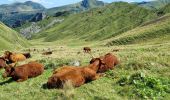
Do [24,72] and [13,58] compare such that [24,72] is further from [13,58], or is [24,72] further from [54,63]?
[13,58]

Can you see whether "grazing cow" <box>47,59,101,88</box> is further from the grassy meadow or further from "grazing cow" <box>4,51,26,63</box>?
"grazing cow" <box>4,51,26,63</box>

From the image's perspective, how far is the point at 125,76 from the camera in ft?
69.7

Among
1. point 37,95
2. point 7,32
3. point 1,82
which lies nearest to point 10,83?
point 1,82

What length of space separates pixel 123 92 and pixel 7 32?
105m

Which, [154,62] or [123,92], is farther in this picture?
[154,62]

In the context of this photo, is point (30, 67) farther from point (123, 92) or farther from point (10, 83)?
point (123, 92)

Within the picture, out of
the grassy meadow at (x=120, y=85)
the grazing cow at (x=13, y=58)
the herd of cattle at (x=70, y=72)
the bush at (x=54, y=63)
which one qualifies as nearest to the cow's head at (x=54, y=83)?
the herd of cattle at (x=70, y=72)

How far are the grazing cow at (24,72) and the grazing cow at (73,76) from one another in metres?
3.22

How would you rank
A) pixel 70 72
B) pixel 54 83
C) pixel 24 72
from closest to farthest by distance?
pixel 54 83, pixel 70 72, pixel 24 72

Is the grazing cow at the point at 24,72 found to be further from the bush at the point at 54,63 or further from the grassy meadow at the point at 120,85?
the bush at the point at 54,63

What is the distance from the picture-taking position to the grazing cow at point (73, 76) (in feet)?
68.1

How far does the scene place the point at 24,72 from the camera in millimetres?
24141

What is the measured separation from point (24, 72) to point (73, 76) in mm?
4529

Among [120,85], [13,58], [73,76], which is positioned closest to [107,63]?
[120,85]
